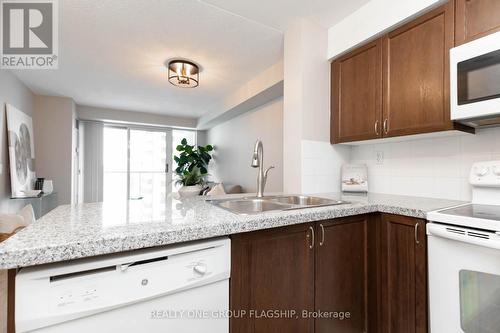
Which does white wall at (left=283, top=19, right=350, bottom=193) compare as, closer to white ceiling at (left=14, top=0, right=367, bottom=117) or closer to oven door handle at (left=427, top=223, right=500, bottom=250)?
white ceiling at (left=14, top=0, right=367, bottom=117)

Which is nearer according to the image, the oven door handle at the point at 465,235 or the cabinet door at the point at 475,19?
the oven door handle at the point at 465,235

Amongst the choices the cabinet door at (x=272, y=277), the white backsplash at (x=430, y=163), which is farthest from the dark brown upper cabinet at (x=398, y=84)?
the cabinet door at (x=272, y=277)

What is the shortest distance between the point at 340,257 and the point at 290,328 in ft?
1.47

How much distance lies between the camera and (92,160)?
486cm

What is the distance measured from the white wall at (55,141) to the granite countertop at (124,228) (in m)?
3.57

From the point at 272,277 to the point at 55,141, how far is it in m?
4.53

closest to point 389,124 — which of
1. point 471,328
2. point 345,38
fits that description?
point 345,38

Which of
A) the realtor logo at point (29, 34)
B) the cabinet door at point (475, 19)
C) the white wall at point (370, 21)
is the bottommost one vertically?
the cabinet door at point (475, 19)

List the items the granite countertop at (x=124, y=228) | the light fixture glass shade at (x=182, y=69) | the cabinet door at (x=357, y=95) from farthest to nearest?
the light fixture glass shade at (x=182, y=69) < the cabinet door at (x=357, y=95) < the granite countertop at (x=124, y=228)

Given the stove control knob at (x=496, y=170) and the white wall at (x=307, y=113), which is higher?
the white wall at (x=307, y=113)

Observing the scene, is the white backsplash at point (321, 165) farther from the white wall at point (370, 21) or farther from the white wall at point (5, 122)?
the white wall at point (5, 122)

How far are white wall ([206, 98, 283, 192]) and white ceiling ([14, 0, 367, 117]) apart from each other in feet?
2.15

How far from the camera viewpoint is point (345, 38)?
1.88 m

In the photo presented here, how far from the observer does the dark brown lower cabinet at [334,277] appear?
98 centimetres
